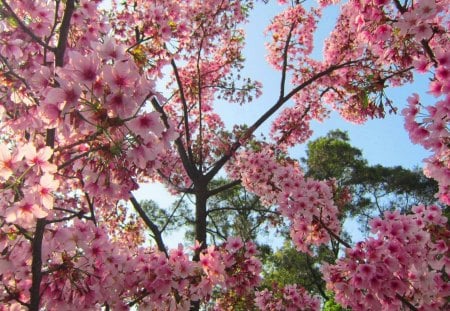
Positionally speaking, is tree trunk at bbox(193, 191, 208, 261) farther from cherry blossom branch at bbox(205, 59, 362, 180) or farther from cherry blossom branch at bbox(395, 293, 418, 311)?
cherry blossom branch at bbox(395, 293, 418, 311)

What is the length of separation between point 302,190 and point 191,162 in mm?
3521

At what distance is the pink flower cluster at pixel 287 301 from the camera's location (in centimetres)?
699

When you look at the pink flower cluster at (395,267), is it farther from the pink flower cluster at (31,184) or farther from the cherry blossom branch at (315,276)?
the cherry blossom branch at (315,276)

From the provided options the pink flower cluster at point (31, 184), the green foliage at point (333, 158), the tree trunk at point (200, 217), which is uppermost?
the green foliage at point (333, 158)

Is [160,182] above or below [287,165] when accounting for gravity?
above

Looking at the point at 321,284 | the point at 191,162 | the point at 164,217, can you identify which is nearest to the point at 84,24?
the point at 191,162

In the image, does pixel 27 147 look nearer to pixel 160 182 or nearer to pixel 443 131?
pixel 443 131

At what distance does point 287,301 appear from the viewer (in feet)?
23.2

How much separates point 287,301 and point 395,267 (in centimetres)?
332

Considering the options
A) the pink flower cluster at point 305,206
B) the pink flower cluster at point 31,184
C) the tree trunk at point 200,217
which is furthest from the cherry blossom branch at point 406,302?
the tree trunk at point 200,217

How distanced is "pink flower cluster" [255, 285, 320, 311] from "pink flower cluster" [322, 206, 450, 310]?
104 inches

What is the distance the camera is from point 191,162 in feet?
28.7

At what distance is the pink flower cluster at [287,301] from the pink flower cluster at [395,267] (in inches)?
104

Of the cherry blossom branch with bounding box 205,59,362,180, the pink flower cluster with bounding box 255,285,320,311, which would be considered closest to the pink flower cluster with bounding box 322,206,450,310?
the pink flower cluster with bounding box 255,285,320,311
